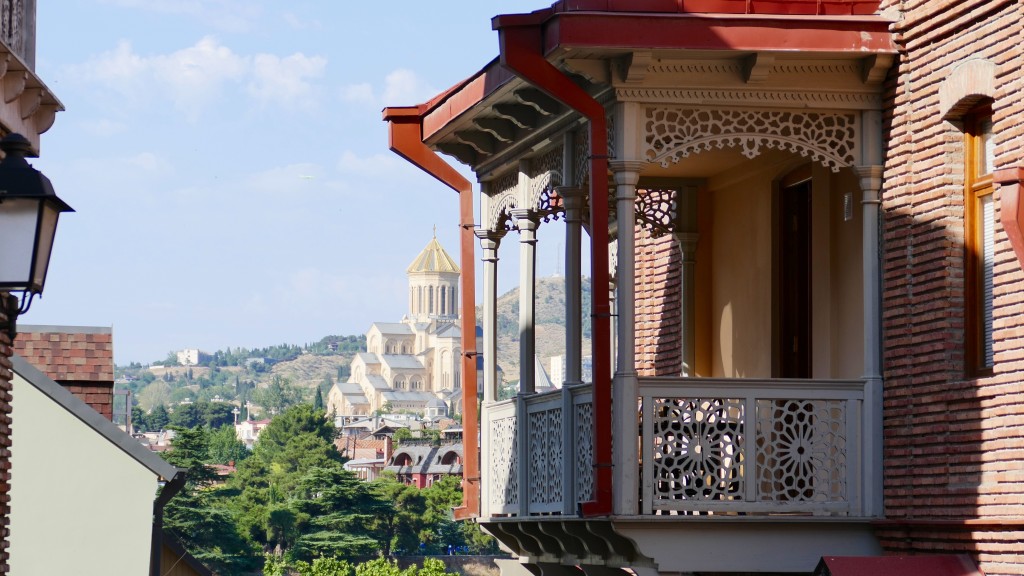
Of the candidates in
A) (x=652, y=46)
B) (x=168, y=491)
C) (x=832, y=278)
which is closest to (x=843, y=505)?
(x=832, y=278)

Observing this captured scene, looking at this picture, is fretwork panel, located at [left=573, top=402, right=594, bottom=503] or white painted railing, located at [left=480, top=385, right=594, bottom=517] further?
white painted railing, located at [left=480, top=385, right=594, bottom=517]

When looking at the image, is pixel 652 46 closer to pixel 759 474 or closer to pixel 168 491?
pixel 759 474

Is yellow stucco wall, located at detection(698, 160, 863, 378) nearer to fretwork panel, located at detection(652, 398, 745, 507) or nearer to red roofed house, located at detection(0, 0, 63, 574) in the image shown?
fretwork panel, located at detection(652, 398, 745, 507)

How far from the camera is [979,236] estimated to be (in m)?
10.4

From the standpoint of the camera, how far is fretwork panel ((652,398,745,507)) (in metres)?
10.8

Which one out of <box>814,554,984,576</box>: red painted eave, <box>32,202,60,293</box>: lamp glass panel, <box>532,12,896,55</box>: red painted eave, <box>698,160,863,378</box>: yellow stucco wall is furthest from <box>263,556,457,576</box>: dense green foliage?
<box>32,202,60,293</box>: lamp glass panel

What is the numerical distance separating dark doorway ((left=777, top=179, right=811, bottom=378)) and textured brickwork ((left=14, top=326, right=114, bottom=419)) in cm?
867

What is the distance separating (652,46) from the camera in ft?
35.1

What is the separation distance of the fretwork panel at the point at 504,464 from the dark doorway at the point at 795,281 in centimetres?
216

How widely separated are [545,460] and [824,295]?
2.35m

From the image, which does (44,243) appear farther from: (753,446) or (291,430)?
(291,430)

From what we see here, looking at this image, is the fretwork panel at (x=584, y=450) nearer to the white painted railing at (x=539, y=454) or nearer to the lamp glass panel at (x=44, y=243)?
the white painted railing at (x=539, y=454)

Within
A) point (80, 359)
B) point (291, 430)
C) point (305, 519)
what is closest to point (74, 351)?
point (80, 359)

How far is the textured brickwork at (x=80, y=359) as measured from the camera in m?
19.4
